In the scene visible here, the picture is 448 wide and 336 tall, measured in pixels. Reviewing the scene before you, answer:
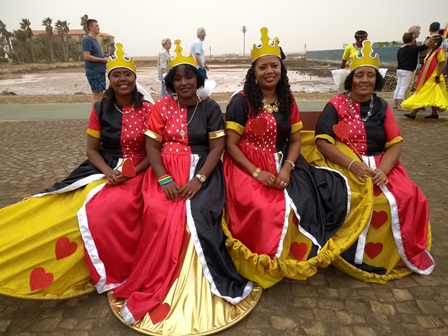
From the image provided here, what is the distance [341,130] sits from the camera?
9.88 ft

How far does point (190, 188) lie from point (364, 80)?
5.92ft

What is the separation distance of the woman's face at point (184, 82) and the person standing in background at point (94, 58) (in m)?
5.12

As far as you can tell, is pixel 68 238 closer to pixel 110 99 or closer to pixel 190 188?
pixel 190 188

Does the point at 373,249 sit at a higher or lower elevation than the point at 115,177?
lower

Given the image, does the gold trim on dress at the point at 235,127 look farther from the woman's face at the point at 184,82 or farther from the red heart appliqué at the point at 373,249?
the red heart appliqué at the point at 373,249

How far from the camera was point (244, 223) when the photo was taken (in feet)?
8.41

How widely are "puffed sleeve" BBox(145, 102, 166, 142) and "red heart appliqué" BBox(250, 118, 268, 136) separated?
769mm

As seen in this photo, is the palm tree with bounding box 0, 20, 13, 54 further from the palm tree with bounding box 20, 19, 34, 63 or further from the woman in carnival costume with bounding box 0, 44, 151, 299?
the woman in carnival costume with bounding box 0, 44, 151, 299

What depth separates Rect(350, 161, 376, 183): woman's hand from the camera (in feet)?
9.05

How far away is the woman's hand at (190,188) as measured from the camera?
8.62 ft

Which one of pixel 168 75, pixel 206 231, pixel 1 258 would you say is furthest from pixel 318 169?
pixel 1 258

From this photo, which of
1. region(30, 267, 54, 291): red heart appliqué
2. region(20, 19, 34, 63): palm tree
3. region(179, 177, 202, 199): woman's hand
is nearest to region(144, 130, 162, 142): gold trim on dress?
region(179, 177, 202, 199): woman's hand

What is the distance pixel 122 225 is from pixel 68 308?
689mm

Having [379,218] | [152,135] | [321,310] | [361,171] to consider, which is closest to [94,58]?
[152,135]
